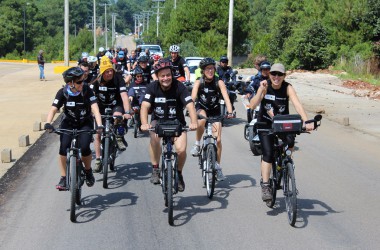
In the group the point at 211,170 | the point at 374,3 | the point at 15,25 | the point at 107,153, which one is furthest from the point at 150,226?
the point at 15,25

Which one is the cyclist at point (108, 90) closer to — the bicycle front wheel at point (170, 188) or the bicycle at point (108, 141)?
the bicycle at point (108, 141)

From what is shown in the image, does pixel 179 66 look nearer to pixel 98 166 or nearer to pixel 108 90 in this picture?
pixel 108 90

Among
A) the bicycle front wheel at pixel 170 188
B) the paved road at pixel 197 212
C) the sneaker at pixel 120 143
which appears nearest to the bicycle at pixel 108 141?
the paved road at pixel 197 212

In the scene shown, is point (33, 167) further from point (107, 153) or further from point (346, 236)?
point (346, 236)

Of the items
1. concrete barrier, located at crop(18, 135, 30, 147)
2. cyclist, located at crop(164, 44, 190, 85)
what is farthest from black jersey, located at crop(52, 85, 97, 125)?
cyclist, located at crop(164, 44, 190, 85)

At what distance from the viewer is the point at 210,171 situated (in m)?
8.61

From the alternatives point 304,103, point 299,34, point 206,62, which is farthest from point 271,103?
point 299,34

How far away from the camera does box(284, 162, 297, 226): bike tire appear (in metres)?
7.05

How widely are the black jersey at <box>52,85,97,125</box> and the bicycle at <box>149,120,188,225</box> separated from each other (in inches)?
41.1

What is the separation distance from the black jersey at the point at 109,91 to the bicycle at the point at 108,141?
146 mm

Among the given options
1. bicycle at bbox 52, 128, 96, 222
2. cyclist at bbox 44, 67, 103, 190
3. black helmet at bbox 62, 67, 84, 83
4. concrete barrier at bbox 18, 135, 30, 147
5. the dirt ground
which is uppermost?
black helmet at bbox 62, 67, 84, 83

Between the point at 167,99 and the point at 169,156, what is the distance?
846 millimetres

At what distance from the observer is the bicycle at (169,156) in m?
7.32

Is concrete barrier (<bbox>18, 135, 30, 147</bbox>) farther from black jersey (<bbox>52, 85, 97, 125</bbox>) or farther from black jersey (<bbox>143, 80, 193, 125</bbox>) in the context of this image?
black jersey (<bbox>143, 80, 193, 125</bbox>)
